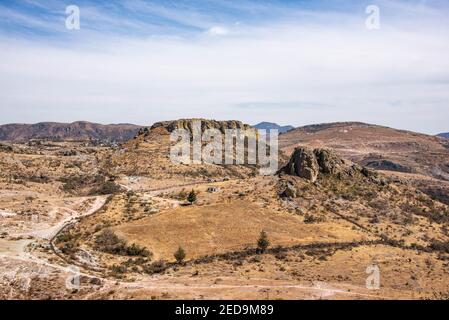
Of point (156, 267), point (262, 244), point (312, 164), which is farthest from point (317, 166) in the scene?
point (156, 267)

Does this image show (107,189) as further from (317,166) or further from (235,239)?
(235,239)

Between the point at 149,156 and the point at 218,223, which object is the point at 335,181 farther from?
the point at 149,156

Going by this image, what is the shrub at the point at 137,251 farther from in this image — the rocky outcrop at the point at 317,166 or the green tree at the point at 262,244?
the rocky outcrop at the point at 317,166

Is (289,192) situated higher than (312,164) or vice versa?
(312,164)

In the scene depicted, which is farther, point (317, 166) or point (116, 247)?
point (317, 166)

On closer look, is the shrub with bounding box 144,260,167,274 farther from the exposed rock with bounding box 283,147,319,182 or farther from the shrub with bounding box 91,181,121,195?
the shrub with bounding box 91,181,121,195

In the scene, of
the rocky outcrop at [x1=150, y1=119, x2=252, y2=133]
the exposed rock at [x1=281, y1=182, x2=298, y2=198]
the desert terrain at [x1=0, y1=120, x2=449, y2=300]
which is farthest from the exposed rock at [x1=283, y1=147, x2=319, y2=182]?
the rocky outcrop at [x1=150, y1=119, x2=252, y2=133]

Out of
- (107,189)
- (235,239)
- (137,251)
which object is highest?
(107,189)

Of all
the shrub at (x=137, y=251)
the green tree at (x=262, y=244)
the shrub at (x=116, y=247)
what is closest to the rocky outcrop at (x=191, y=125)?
the shrub at (x=116, y=247)
